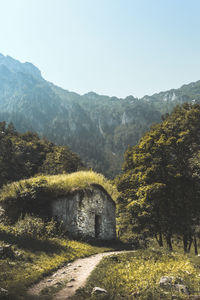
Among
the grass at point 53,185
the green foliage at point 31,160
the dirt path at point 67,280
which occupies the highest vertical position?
the green foliage at point 31,160

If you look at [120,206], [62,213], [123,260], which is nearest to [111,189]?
[120,206]

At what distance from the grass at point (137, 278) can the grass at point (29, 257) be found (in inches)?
79.8

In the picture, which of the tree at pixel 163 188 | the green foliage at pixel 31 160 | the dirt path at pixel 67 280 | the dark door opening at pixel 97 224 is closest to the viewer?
the dirt path at pixel 67 280

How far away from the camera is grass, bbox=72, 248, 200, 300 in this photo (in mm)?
7426

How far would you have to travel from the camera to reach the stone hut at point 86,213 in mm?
19594

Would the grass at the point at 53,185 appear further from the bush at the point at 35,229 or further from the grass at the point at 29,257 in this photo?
the grass at the point at 29,257

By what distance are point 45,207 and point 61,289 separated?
44.1ft

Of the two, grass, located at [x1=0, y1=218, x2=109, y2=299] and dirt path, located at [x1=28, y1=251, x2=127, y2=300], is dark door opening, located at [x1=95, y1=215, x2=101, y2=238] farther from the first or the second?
dirt path, located at [x1=28, y1=251, x2=127, y2=300]

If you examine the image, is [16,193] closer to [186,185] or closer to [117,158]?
[186,185]

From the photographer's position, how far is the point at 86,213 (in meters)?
20.3

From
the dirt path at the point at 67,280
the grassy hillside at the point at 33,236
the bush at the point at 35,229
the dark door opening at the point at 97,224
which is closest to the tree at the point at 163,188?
the grassy hillside at the point at 33,236

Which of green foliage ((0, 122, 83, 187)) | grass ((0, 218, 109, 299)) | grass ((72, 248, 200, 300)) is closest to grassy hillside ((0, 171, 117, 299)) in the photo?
grass ((0, 218, 109, 299))

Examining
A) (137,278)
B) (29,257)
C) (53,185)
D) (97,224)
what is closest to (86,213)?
(97,224)

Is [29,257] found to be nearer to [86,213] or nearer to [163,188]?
[86,213]
